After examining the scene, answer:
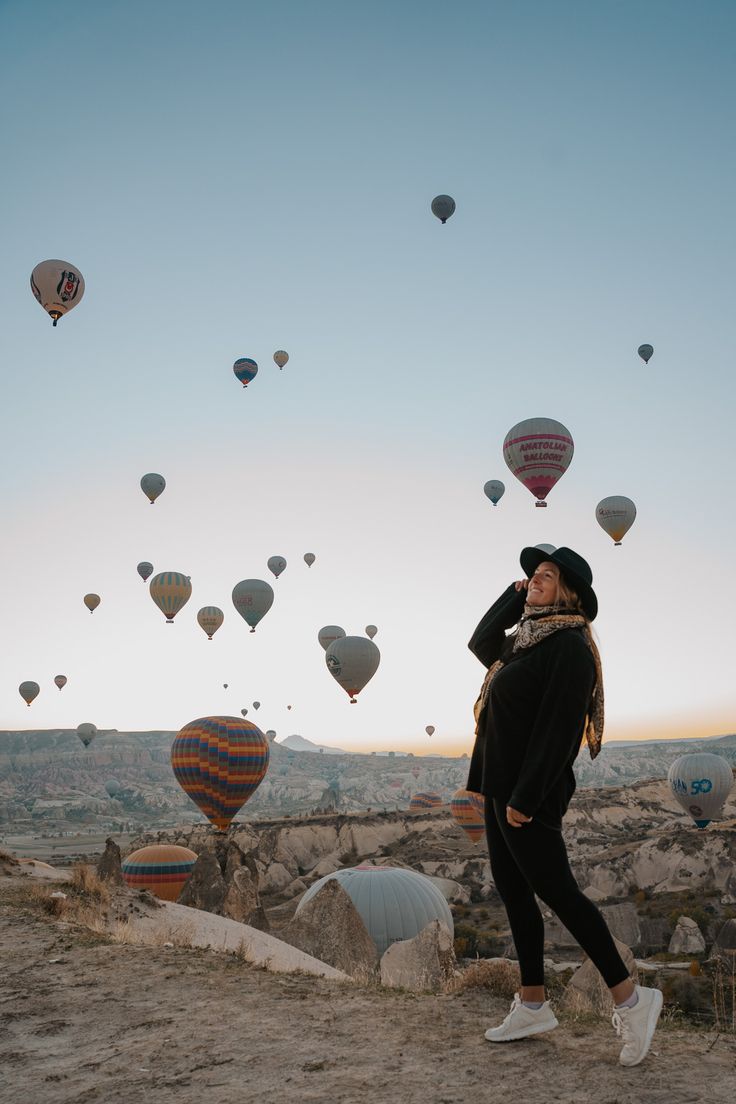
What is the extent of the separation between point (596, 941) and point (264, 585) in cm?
4106

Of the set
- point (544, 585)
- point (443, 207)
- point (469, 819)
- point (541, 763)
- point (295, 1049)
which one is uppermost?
point (443, 207)

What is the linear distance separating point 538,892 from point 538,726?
704 millimetres

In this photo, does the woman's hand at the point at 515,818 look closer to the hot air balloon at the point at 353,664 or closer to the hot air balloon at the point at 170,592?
the hot air balloon at the point at 353,664

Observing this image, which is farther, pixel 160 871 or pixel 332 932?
pixel 160 871

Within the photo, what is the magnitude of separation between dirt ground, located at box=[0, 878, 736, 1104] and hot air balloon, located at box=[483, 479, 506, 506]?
3817 centimetres

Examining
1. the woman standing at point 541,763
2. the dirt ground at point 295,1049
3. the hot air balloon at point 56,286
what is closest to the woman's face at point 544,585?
the woman standing at point 541,763

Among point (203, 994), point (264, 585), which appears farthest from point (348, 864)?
point (203, 994)

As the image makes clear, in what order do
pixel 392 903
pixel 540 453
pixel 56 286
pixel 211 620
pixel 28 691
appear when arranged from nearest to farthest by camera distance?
1. pixel 392 903
2. pixel 540 453
3. pixel 56 286
4. pixel 211 620
5. pixel 28 691

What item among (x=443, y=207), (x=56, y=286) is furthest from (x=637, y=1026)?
(x=443, y=207)

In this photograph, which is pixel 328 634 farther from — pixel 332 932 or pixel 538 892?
pixel 538 892

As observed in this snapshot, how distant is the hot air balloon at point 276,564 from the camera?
5572cm

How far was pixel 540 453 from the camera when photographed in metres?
29.0

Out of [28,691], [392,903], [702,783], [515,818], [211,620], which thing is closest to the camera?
[515,818]

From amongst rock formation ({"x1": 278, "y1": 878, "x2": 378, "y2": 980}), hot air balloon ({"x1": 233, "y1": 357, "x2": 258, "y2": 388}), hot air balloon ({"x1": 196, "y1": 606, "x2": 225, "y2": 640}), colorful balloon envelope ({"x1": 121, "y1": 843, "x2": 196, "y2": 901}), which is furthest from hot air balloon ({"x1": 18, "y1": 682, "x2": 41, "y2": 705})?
rock formation ({"x1": 278, "y1": 878, "x2": 378, "y2": 980})
